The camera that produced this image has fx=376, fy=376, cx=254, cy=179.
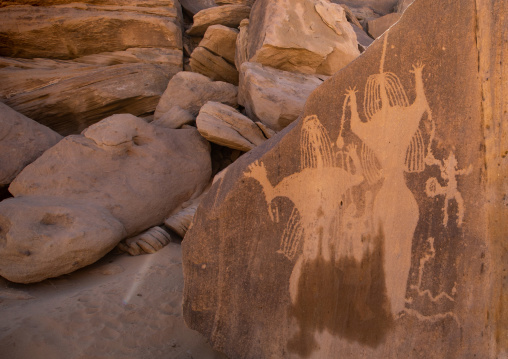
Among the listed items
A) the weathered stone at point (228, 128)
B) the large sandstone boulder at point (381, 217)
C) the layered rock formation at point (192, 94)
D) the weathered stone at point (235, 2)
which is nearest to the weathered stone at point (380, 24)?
the weathered stone at point (235, 2)

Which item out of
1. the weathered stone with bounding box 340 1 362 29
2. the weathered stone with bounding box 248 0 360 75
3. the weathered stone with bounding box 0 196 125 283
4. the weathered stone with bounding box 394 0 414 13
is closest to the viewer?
the weathered stone with bounding box 0 196 125 283

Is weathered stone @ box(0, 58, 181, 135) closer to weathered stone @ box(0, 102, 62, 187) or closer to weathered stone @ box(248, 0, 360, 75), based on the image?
weathered stone @ box(0, 102, 62, 187)

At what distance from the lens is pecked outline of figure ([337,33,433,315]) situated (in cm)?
184

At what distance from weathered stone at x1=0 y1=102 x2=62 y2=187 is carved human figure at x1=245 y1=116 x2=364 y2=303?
9.11 ft

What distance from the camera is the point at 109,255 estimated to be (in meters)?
3.29

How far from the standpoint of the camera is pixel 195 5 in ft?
19.9

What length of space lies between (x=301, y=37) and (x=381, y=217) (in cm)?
289

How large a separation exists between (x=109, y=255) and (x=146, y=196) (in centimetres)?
61

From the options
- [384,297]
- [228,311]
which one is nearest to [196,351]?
[228,311]

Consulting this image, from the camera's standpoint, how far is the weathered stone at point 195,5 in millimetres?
5902

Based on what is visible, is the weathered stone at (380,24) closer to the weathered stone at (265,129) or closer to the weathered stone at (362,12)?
the weathered stone at (362,12)

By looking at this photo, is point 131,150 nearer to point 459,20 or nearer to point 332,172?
point 332,172

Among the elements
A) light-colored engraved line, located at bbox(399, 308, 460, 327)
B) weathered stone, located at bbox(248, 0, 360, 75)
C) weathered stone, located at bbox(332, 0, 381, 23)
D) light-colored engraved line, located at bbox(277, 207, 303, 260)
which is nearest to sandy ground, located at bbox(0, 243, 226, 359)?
light-colored engraved line, located at bbox(277, 207, 303, 260)

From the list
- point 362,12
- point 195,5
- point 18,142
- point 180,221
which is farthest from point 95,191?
point 362,12
